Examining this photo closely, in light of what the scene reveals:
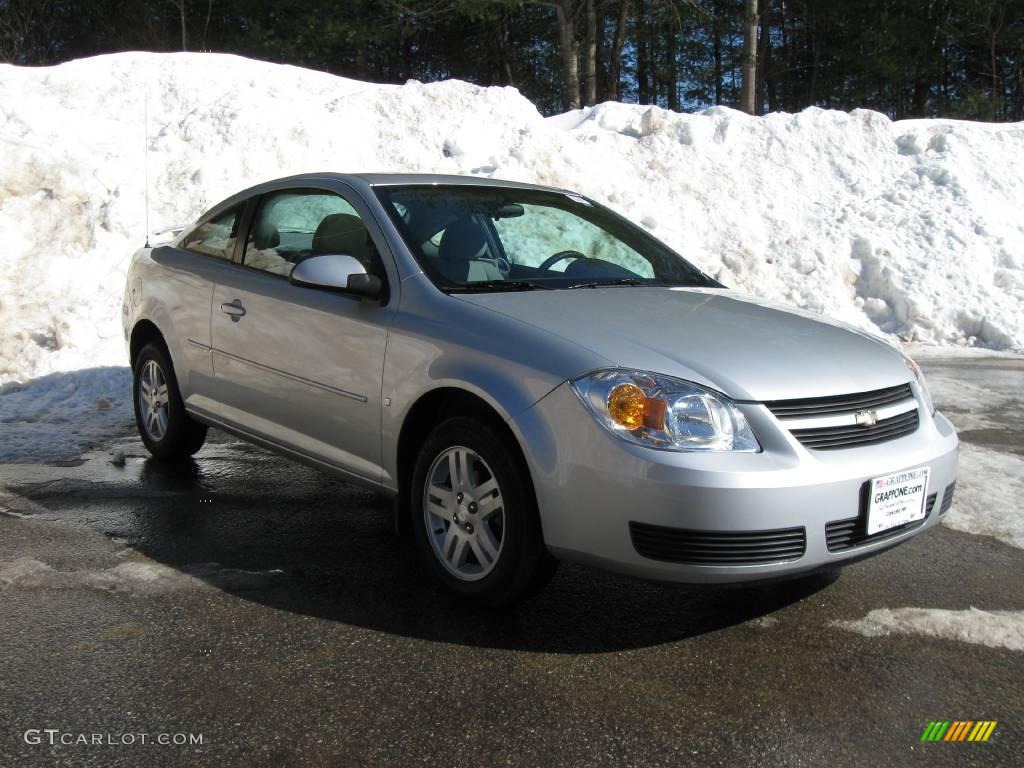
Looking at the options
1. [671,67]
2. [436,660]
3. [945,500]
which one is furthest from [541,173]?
[671,67]

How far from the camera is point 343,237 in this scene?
4.53 metres

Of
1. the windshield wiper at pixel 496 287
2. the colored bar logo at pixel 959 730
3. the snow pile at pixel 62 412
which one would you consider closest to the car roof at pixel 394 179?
the windshield wiper at pixel 496 287

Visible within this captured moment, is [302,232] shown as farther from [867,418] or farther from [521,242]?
[867,418]

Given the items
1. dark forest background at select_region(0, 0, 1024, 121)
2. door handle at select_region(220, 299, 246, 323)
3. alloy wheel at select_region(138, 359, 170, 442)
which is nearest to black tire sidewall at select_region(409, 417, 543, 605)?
door handle at select_region(220, 299, 246, 323)

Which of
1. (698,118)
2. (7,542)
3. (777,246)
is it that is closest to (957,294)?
(777,246)

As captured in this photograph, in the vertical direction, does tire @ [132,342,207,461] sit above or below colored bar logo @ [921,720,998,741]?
above

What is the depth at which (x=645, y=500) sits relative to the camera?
3.15 metres

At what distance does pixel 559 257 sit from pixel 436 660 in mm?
1996

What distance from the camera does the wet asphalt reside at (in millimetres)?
2814

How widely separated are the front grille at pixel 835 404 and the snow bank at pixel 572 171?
23.5 ft

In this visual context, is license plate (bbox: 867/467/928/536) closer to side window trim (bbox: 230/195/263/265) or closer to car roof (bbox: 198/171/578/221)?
car roof (bbox: 198/171/578/221)

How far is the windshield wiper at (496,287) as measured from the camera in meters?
4.00

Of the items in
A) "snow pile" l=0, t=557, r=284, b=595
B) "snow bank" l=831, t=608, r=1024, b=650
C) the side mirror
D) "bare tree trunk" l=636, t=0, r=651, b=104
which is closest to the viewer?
"snow bank" l=831, t=608, r=1024, b=650

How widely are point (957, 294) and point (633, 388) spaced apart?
871cm
